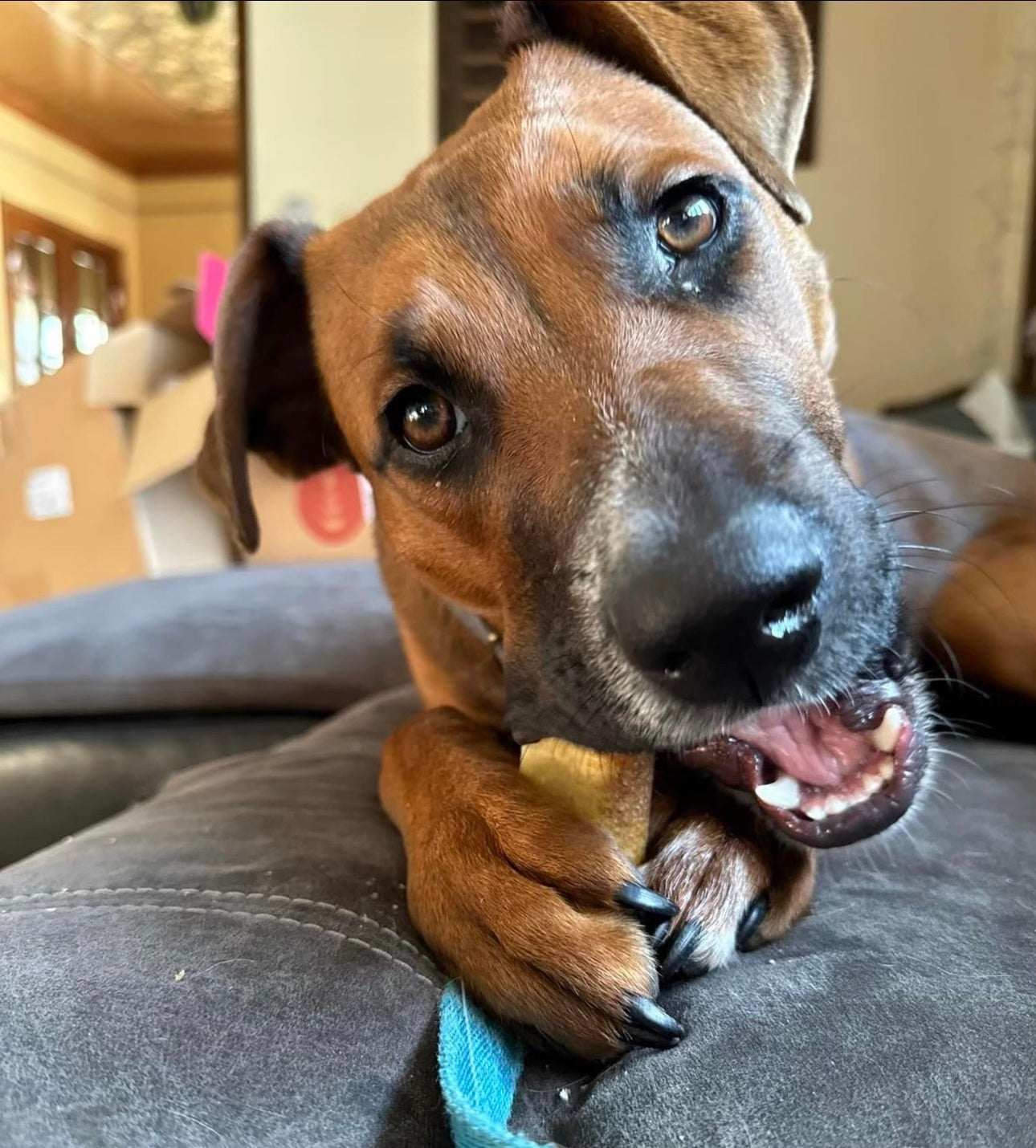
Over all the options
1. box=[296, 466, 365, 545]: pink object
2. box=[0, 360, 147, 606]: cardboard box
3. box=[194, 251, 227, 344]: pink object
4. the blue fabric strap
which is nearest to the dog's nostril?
the blue fabric strap

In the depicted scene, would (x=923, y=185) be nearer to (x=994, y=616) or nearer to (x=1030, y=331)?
(x=1030, y=331)

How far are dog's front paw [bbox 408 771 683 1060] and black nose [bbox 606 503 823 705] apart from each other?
211 millimetres

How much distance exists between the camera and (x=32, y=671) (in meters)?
2.50

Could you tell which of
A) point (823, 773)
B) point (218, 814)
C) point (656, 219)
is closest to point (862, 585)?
point (823, 773)

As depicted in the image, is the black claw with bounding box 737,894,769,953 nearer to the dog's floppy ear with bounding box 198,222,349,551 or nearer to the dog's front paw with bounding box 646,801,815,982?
the dog's front paw with bounding box 646,801,815,982

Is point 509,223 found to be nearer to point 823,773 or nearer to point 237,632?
point 823,773

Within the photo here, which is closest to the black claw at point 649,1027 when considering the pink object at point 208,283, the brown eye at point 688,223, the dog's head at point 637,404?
the dog's head at point 637,404

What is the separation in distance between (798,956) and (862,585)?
15.8 inches

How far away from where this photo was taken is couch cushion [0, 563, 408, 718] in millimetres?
2455

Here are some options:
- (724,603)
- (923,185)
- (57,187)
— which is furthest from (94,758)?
(923,185)

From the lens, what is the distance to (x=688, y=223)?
130 centimetres

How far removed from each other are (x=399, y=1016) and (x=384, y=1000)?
0.08 feet

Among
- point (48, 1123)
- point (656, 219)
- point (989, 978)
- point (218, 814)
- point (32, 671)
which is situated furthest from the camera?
point (32, 671)

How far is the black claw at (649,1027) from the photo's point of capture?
2.96 feet
